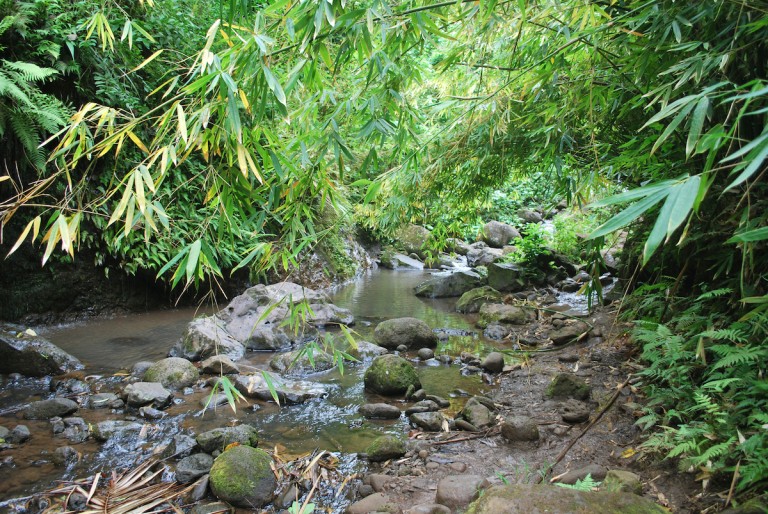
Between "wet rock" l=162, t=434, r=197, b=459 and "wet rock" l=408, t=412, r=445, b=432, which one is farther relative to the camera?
"wet rock" l=408, t=412, r=445, b=432

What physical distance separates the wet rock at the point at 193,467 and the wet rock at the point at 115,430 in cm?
74

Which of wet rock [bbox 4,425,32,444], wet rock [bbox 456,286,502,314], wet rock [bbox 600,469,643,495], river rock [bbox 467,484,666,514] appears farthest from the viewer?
wet rock [bbox 456,286,502,314]

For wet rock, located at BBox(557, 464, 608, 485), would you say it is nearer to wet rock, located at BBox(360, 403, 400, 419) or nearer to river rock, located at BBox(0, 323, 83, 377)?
wet rock, located at BBox(360, 403, 400, 419)

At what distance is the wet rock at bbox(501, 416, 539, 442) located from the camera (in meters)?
3.06

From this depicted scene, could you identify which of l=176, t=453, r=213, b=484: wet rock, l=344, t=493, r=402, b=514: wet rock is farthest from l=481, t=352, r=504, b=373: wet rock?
l=176, t=453, r=213, b=484: wet rock

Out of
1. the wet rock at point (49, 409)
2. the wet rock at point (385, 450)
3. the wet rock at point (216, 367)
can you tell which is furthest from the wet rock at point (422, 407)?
the wet rock at point (49, 409)

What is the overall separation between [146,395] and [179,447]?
41.5 inches

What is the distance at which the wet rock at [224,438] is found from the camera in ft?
10.6

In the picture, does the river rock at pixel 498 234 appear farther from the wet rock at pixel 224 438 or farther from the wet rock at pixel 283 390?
the wet rock at pixel 224 438

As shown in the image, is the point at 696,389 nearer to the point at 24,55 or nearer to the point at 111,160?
the point at 111,160

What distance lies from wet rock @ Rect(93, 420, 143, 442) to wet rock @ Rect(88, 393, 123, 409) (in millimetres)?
426

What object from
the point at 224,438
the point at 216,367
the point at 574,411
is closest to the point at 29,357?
the point at 216,367

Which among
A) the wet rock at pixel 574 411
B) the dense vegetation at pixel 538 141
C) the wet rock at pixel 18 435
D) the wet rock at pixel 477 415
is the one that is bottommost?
the wet rock at pixel 477 415

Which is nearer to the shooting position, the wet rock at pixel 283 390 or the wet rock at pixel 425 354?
the wet rock at pixel 283 390
